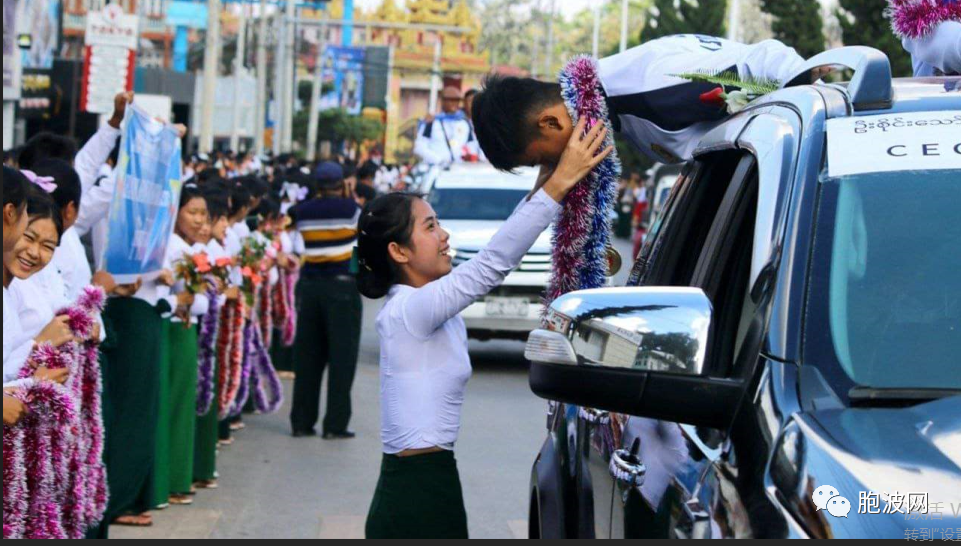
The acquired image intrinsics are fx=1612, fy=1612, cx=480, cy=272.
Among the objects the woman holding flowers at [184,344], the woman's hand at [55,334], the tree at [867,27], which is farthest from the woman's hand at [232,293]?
the tree at [867,27]

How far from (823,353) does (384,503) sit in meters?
2.13

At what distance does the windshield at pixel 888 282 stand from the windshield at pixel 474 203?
14.3m

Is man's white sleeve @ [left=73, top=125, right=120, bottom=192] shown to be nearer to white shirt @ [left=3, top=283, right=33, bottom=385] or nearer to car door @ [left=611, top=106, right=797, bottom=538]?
white shirt @ [left=3, top=283, right=33, bottom=385]

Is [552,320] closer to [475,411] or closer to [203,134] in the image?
[475,411]

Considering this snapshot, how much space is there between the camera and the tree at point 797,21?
28172mm

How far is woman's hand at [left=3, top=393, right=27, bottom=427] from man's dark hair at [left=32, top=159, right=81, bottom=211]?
1896 millimetres

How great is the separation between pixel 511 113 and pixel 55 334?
6.96 ft


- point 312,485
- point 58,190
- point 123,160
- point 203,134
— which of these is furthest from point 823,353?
point 203,134

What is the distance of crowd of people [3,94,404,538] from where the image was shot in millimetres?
5434

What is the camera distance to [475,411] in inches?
520

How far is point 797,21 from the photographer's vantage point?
2828cm

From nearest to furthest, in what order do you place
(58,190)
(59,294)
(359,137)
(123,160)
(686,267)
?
(686,267) → (59,294) → (58,190) → (123,160) → (359,137)

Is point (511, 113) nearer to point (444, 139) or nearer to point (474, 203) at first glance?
point (474, 203)

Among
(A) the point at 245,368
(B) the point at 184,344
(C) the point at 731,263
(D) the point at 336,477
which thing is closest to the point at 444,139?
(A) the point at 245,368
